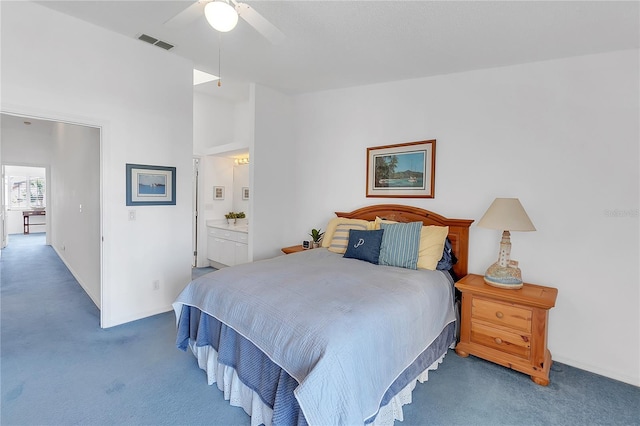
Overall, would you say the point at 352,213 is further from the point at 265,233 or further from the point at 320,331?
the point at 320,331

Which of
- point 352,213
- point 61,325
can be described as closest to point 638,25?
point 352,213

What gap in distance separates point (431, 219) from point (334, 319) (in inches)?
80.5

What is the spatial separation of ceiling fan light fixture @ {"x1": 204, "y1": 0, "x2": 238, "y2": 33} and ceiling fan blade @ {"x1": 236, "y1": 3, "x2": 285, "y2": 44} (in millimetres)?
77

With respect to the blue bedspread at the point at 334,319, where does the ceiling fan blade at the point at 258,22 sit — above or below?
above

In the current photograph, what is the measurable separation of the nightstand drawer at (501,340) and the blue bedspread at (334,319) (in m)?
0.26

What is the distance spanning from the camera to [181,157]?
349cm

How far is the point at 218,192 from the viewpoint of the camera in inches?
219

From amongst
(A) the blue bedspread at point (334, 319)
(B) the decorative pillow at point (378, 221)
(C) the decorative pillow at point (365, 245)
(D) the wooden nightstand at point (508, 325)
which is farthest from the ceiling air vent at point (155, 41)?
(D) the wooden nightstand at point (508, 325)

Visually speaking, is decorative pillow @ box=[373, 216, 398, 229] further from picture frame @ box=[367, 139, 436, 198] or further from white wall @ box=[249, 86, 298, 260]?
white wall @ box=[249, 86, 298, 260]

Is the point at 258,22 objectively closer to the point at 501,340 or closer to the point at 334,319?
the point at 334,319

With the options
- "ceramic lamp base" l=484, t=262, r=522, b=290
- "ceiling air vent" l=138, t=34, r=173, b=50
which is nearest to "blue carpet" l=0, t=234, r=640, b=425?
"ceramic lamp base" l=484, t=262, r=522, b=290

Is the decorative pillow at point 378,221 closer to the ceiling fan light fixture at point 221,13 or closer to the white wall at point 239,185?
the ceiling fan light fixture at point 221,13

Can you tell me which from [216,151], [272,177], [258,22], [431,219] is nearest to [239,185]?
[216,151]

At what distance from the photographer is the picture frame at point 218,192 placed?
5.51 m
